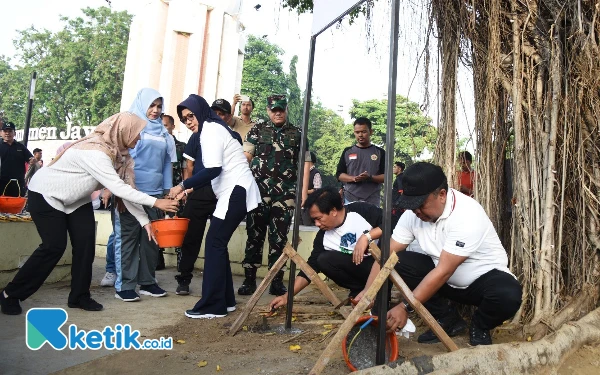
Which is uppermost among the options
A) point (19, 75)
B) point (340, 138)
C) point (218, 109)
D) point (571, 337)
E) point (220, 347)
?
point (19, 75)

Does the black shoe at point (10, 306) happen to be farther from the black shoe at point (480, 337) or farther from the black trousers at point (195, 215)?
the black shoe at point (480, 337)

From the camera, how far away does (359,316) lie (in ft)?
9.32

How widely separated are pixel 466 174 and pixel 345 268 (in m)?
1.51

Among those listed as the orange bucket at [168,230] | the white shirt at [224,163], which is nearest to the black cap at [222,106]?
the white shirt at [224,163]

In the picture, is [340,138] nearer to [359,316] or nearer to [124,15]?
[124,15]

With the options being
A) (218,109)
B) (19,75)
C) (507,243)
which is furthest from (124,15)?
(507,243)

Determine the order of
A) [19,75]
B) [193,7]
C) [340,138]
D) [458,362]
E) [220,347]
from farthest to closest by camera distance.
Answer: [19,75]
[340,138]
[193,7]
[220,347]
[458,362]

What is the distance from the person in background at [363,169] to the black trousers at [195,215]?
1721 millimetres

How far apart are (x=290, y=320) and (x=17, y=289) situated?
79.2 inches

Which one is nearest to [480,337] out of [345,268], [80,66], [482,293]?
[482,293]

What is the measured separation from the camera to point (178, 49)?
817 inches

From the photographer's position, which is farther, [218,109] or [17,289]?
[218,109]

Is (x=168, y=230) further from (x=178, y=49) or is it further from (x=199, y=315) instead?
(x=178, y=49)

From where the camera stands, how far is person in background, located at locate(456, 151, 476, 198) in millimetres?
4266
